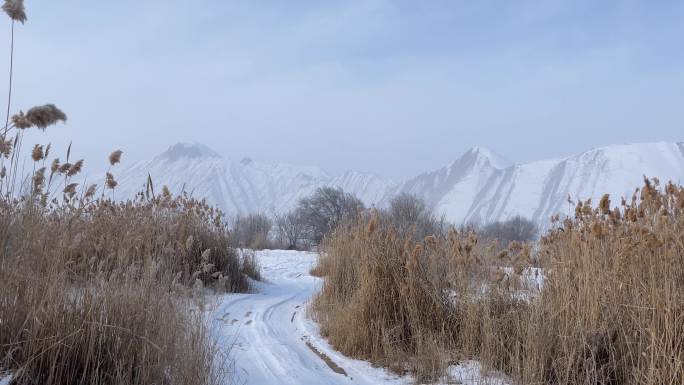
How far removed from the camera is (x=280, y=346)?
4160 mm

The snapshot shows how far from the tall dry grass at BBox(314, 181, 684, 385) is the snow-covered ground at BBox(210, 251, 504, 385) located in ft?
0.48

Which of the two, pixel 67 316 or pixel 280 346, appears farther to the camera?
pixel 280 346

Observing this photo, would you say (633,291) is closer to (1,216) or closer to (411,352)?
(411,352)

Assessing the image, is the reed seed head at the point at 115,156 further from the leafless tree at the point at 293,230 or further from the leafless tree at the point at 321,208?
the leafless tree at the point at 293,230

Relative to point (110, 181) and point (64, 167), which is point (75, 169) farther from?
point (110, 181)

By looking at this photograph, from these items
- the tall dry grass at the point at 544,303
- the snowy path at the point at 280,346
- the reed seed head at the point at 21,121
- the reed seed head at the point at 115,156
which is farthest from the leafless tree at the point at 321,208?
the reed seed head at the point at 21,121

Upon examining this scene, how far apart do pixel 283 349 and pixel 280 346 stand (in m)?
0.10

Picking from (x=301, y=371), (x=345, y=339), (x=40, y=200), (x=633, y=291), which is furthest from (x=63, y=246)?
(x=633, y=291)

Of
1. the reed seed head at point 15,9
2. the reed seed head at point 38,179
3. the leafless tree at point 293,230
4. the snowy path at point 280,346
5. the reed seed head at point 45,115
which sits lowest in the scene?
the snowy path at point 280,346

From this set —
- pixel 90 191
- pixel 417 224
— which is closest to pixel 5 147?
pixel 90 191

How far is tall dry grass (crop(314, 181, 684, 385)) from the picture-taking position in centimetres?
287

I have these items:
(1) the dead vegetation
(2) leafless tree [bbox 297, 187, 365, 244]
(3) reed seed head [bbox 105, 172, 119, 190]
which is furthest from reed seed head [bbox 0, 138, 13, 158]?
(2) leafless tree [bbox 297, 187, 365, 244]

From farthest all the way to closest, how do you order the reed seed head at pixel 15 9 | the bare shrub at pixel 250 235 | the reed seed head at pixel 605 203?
1. the bare shrub at pixel 250 235
2. the reed seed head at pixel 605 203
3. the reed seed head at pixel 15 9

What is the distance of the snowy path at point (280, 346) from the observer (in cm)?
346
